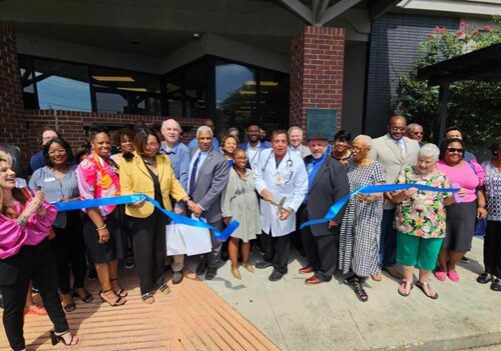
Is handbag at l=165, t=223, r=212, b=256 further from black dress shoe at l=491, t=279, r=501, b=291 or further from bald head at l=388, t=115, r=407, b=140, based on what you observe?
black dress shoe at l=491, t=279, r=501, b=291

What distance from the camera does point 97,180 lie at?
114 inches

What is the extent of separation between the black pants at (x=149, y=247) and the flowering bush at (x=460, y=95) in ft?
22.7

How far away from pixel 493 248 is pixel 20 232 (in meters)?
4.85

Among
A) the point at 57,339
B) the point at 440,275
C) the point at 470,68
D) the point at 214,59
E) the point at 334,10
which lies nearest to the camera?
the point at 57,339

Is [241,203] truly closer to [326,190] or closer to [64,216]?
[326,190]

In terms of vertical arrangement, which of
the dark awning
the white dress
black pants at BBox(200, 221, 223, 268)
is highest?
the dark awning

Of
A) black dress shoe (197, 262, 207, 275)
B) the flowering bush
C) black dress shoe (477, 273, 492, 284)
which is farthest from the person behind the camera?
the flowering bush

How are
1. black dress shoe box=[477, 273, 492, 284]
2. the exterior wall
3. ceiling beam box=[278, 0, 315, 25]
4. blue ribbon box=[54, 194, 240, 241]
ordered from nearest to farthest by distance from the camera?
blue ribbon box=[54, 194, 240, 241] < black dress shoe box=[477, 273, 492, 284] < ceiling beam box=[278, 0, 315, 25] < the exterior wall

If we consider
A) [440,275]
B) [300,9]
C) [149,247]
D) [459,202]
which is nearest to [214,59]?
[300,9]

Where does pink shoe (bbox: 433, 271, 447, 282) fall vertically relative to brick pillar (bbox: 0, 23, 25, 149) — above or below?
below

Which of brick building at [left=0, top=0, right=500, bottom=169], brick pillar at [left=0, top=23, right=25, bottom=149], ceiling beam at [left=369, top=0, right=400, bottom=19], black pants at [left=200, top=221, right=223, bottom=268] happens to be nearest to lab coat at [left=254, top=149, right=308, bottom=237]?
black pants at [left=200, top=221, right=223, bottom=268]

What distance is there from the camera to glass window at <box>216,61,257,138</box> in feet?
25.4

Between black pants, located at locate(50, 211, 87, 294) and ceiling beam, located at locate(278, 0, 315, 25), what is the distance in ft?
15.7

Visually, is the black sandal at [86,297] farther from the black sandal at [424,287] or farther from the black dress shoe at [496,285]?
the black dress shoe at [496,285]
